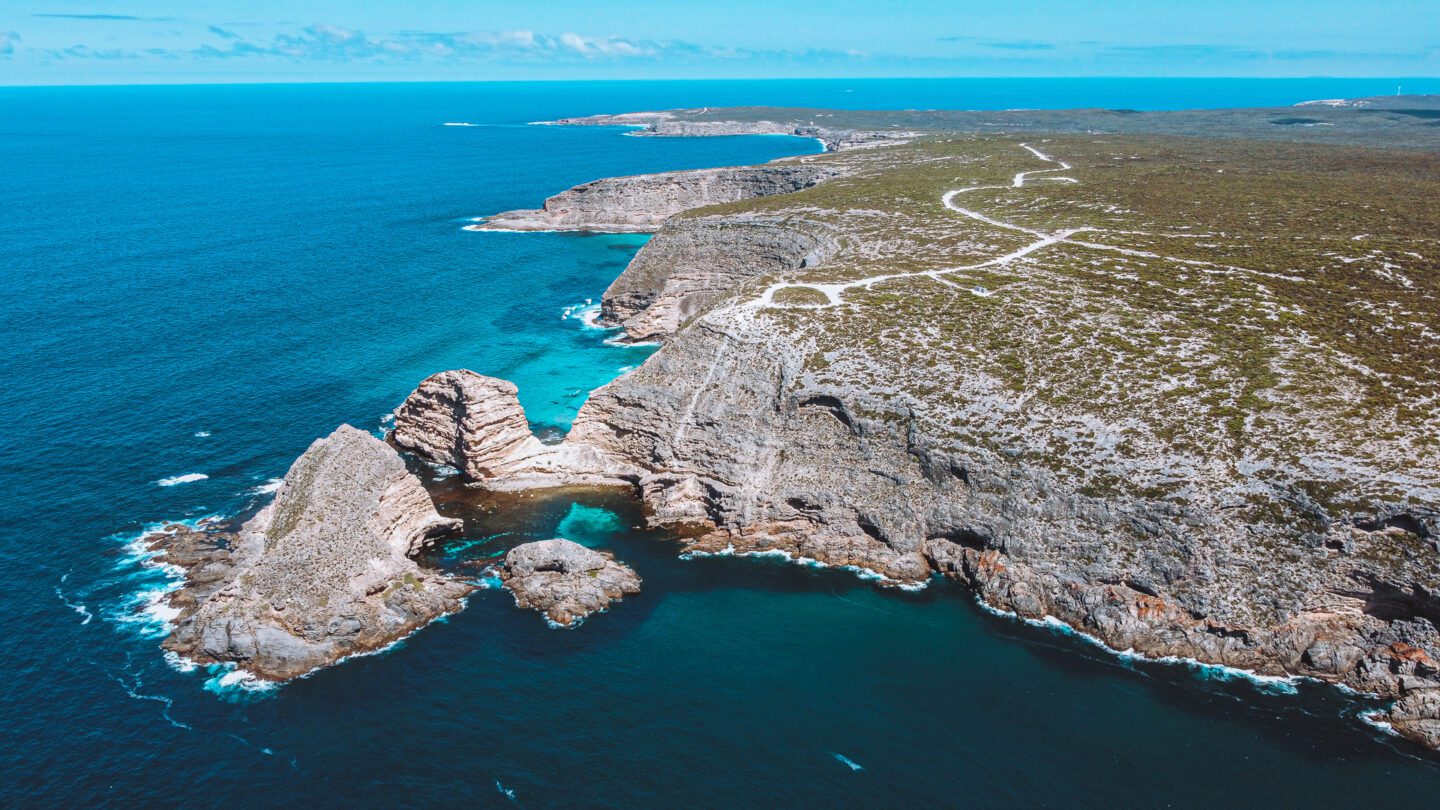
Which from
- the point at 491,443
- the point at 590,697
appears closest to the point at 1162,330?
the point at 590,697

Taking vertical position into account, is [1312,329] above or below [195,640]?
above

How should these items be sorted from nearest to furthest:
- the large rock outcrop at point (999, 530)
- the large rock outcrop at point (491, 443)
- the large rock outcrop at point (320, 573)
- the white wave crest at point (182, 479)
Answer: the large rock outcrop at point (999, 530) < the large rock outcrop at point (320, 573) < the white wave crest at point (182, 479) < the large rock outcrop at point (491, 443)

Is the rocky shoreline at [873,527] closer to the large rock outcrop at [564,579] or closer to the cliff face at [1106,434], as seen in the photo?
the cliff face at [1106,434]

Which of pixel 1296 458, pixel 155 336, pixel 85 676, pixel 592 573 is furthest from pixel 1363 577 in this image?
pixel 155 336

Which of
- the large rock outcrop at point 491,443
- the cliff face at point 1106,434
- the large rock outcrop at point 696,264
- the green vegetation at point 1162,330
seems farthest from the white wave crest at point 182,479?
the large rock outcrop at point 696,264

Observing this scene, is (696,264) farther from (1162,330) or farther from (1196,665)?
(1196,665)

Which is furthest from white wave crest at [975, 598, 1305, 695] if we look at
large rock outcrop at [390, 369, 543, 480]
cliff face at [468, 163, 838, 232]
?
cliff face at [468, 163, 838, 232]

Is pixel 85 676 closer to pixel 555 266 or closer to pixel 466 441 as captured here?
pixel 466 441
